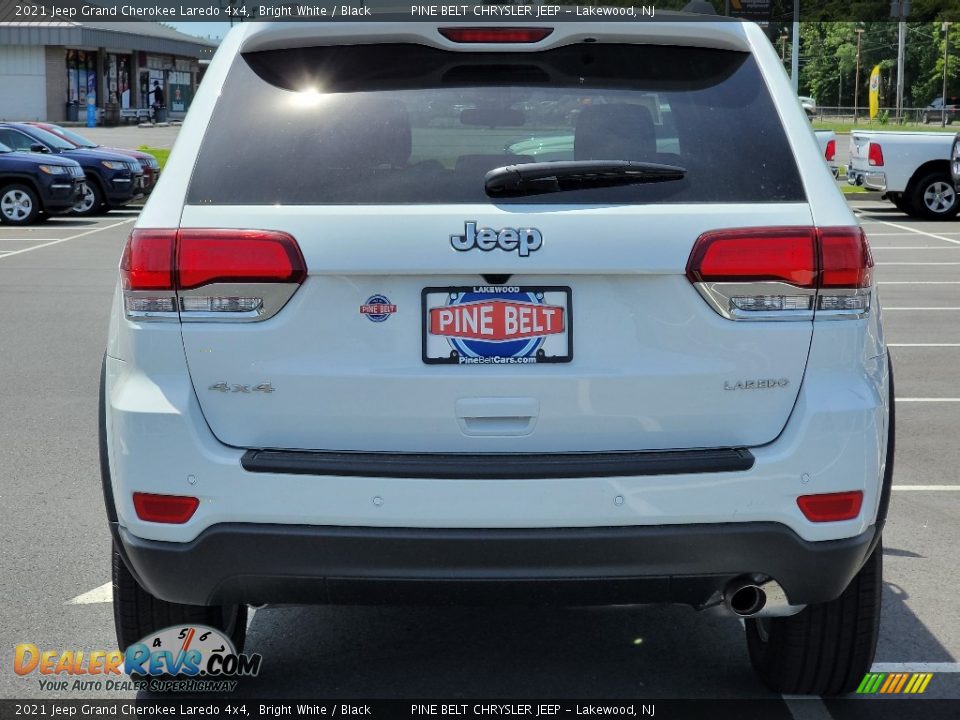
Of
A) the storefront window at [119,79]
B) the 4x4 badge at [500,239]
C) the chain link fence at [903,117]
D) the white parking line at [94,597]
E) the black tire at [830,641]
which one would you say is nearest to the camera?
the 4x4 badge at [500,239]

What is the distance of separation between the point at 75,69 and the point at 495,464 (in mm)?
69227

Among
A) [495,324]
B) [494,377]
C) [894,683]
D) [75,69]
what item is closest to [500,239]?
[495,324]

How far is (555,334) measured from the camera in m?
3.22

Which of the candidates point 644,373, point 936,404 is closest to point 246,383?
point 644,373

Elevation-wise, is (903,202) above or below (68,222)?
above

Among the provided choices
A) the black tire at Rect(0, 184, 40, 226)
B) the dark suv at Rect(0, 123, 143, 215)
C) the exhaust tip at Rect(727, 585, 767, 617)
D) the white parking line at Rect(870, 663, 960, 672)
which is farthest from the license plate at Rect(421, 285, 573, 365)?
the dark suv at Rect(0, 123, 143, 215)

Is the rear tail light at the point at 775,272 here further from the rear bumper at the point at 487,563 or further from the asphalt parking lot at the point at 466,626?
the asphalt parking lot at the point at 466,626

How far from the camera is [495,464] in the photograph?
10.5 ft

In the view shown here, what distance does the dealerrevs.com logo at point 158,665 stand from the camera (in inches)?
151

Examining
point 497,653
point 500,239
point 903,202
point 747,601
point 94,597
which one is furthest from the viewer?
point 903,202

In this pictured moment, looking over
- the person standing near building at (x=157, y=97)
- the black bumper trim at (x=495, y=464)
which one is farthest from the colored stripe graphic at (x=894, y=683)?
the person standing near building at (x=157, y=97)

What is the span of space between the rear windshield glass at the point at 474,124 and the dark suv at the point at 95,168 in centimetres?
2196

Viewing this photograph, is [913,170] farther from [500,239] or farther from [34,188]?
[500,239]

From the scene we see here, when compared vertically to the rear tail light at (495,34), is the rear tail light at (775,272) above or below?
below
